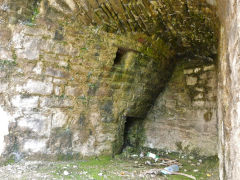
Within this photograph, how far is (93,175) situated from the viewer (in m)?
2.84

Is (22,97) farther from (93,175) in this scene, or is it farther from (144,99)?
(144,99)

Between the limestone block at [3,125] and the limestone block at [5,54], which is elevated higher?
the limestone block at [5,54]

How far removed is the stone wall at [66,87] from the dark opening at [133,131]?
784mm

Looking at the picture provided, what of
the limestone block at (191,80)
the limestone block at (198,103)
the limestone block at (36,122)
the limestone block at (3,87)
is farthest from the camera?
the limestone block at (191,80)

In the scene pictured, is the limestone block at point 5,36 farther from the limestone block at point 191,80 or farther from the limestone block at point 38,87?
the limestone block at point 191,80

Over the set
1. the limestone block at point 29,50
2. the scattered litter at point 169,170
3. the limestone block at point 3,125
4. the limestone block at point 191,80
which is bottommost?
the scattered litter at point 169,170

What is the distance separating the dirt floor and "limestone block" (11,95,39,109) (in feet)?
2.46

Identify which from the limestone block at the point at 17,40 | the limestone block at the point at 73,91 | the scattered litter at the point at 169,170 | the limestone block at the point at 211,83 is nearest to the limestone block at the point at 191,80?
the limestone block at the point at 211,83

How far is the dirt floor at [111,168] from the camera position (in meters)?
2.65

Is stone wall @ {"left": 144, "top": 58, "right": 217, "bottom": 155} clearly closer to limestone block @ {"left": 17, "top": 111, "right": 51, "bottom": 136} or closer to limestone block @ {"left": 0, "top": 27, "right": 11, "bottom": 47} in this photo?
limestone block @ {"left": 17, "top": 111, "right": 51, "bottom": 136}

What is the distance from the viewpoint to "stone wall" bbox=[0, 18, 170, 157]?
9.23 ft

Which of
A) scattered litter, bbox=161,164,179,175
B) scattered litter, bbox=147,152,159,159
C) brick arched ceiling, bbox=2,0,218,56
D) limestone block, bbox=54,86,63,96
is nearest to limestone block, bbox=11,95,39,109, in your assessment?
limestone block, bbox=54,86,63,96

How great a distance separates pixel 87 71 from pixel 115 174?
1.59m

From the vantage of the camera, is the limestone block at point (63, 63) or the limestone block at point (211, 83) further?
the limestone block at point (211, 83)
